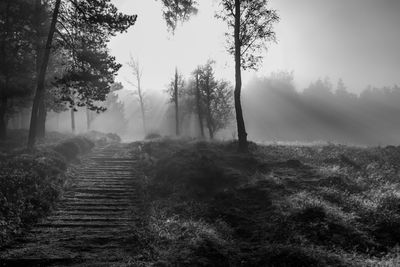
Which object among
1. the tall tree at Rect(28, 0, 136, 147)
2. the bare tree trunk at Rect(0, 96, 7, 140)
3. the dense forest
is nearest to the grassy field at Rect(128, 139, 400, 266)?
the dense forest

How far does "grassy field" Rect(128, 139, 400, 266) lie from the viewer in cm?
926

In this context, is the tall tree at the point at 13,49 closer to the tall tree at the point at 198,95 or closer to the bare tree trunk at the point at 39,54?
the bare tree trunk at the point at 39,54

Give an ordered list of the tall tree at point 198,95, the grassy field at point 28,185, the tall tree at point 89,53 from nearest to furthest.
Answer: the grassy field at point 28,185, the tall tree at point 89,53, the tall tree at point 198,95

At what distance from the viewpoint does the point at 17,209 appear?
1162 cm

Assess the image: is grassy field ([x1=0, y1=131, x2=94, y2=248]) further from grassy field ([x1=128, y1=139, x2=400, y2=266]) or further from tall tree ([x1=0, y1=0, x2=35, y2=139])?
tall tree ([x1=0, y1=0, x2=35, y2=139])

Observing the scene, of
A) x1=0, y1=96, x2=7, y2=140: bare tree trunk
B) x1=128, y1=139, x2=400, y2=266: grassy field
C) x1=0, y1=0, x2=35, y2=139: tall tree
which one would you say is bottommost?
x1=128, y1=139, x2=400, y2=266: grassy field

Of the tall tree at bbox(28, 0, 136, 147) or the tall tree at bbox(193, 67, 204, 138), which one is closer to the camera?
the tall tree at bbox(28, 0, 136, 147)

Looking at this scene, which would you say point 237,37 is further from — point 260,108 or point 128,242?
point 260,108

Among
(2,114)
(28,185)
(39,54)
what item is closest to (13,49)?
(39,54)

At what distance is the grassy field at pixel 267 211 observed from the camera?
30.4 ft

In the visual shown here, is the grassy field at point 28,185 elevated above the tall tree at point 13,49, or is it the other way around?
the tall tree at point 13,49

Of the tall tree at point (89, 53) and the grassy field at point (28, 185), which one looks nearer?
the grassy field at point (28, 185)

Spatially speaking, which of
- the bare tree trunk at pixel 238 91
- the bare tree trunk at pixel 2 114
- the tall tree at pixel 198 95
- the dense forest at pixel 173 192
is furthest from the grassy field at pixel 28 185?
the tall tree at pixel 198 95

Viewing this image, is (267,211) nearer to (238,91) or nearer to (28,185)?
(28,185)
